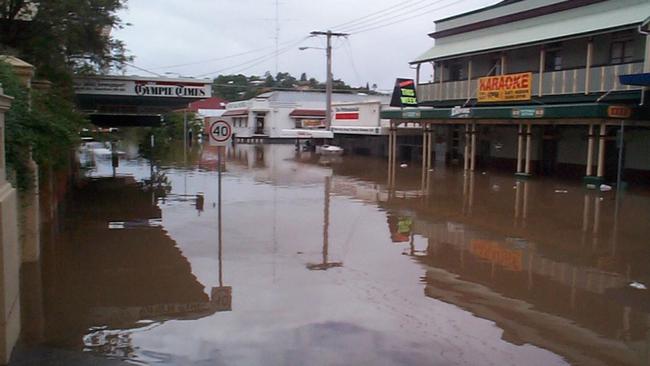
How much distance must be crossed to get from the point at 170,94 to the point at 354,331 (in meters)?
14.6

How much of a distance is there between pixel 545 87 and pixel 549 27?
9.56 ft

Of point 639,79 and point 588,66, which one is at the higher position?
point 588,66

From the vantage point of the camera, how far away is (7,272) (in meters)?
5.79

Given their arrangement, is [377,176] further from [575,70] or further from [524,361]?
[524,361]

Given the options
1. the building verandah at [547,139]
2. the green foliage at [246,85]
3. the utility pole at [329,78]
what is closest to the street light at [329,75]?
the utility pole at [329,78]

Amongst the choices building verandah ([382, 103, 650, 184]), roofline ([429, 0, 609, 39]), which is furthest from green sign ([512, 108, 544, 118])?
roofline ([429, 0, 609, 39])

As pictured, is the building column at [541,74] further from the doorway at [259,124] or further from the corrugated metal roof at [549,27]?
the doorway at [259,124]

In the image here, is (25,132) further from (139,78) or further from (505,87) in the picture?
(505,87)

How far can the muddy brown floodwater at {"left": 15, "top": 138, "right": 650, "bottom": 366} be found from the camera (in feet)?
21.7

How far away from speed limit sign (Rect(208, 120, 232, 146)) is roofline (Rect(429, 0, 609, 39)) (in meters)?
20.7

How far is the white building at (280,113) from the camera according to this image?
235 ft

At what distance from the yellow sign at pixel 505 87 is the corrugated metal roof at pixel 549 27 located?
1636 millimetres

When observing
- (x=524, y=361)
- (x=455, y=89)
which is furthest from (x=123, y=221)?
(x=455, y=89)

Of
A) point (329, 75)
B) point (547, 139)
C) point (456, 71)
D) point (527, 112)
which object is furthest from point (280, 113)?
point (527, 112)
